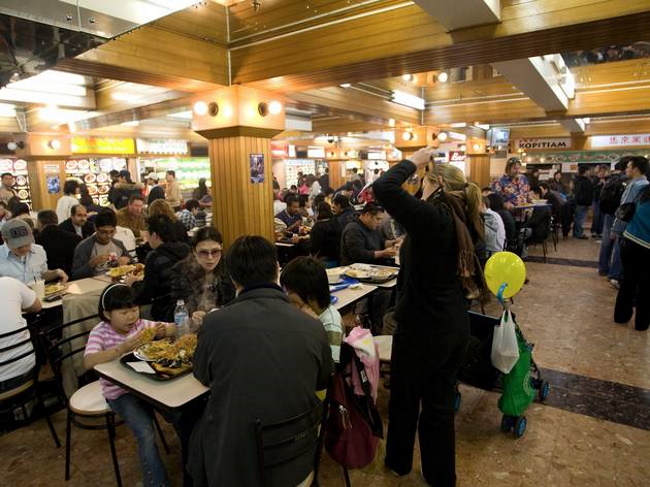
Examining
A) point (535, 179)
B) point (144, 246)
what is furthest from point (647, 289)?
point (535, 179)

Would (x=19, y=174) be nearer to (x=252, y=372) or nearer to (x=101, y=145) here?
(x=101, y=145)

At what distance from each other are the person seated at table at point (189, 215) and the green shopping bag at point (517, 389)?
18.5ft

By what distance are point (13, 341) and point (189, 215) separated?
4.98 meters

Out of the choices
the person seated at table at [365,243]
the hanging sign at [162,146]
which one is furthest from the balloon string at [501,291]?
the hanging sign at [162,146]

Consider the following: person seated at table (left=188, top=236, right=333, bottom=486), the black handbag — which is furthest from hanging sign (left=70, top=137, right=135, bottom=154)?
the black handbag

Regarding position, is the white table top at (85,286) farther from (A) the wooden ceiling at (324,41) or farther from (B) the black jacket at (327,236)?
(B) the black jacket at (327,236)

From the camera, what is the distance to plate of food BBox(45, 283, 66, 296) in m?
3.83

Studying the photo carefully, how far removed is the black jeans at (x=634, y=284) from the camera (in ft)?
14.7

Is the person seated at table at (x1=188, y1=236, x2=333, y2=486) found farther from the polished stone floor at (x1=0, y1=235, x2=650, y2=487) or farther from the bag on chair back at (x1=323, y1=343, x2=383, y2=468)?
the polished stone floor at (x1=0, y1=235, x2=650, y2=487)

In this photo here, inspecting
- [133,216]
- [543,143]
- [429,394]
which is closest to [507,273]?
[429,394]

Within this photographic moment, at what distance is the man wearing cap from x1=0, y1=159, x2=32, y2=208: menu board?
9.69m

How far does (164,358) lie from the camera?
231cm

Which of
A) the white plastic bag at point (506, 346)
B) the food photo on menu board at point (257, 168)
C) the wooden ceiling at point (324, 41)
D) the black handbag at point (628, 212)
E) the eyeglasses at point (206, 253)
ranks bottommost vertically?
the white plastic bag at point (506, 346)

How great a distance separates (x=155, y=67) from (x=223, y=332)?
4.24 meters
